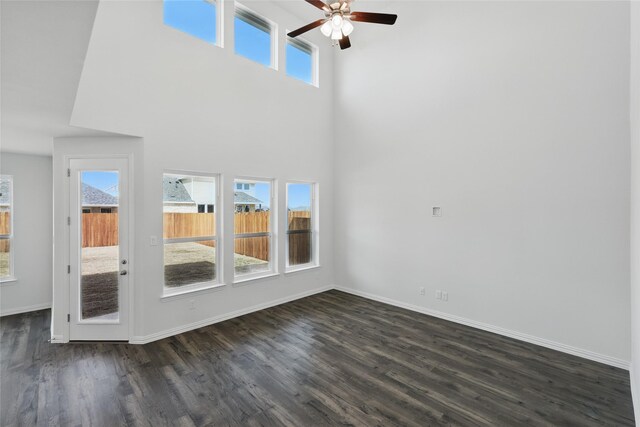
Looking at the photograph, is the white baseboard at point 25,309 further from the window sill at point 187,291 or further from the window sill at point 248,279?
A: the window sill at point 248,279

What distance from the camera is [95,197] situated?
3.72 metres

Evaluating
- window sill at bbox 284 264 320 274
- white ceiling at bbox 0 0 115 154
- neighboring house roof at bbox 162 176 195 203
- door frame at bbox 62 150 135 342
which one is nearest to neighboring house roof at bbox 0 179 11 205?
door frame at bbox 62 150 135 342

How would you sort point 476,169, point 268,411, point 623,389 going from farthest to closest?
point 476,169, point 623,389, point 268,411

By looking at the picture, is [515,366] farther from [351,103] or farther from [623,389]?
[351,103]

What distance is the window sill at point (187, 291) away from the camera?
3881mm

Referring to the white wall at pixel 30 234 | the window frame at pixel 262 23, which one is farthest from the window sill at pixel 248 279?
the window frame at pixel 262 23

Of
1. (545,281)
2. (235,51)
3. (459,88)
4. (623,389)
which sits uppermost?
(235,51)

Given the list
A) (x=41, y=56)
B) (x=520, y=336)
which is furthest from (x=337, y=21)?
(x=520, y=336)

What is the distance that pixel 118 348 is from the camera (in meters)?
3.50

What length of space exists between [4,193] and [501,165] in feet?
23.8

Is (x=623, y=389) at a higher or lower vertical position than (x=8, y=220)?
lower

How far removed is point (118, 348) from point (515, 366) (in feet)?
14.7

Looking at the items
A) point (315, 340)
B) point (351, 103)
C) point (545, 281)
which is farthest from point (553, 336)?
point (351, 103)

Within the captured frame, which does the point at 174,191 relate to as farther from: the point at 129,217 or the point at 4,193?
the point at 4,193
